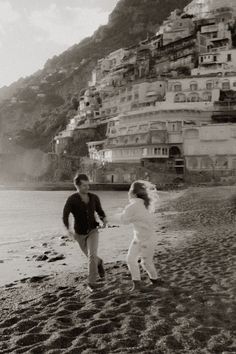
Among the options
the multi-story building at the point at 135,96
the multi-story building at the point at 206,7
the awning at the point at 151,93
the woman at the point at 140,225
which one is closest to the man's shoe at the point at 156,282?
the woman at the point at 140,225

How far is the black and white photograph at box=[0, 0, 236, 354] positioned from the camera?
18.0 ft

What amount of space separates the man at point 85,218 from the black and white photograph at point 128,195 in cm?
2

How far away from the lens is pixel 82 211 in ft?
23.4

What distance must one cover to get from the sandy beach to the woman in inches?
13.2

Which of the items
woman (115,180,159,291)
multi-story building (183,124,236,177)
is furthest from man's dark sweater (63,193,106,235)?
multi-story building (183,124,236,177)

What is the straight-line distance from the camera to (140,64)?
97562mm

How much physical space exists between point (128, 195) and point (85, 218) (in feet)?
Result: 4.26

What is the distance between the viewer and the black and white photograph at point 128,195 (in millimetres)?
5480

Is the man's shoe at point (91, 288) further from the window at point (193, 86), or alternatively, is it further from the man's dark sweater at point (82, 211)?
the window at point (193, 86)

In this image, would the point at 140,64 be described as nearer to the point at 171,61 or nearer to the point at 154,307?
the point at 171,61

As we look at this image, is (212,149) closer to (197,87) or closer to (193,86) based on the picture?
(197,87)

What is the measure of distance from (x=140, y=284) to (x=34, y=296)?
181 centimetres

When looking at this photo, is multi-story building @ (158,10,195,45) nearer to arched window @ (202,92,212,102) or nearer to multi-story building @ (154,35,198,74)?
multi-story building @ (154,35,198,74)

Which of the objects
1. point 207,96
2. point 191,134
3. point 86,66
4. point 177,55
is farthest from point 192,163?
point 86,66
